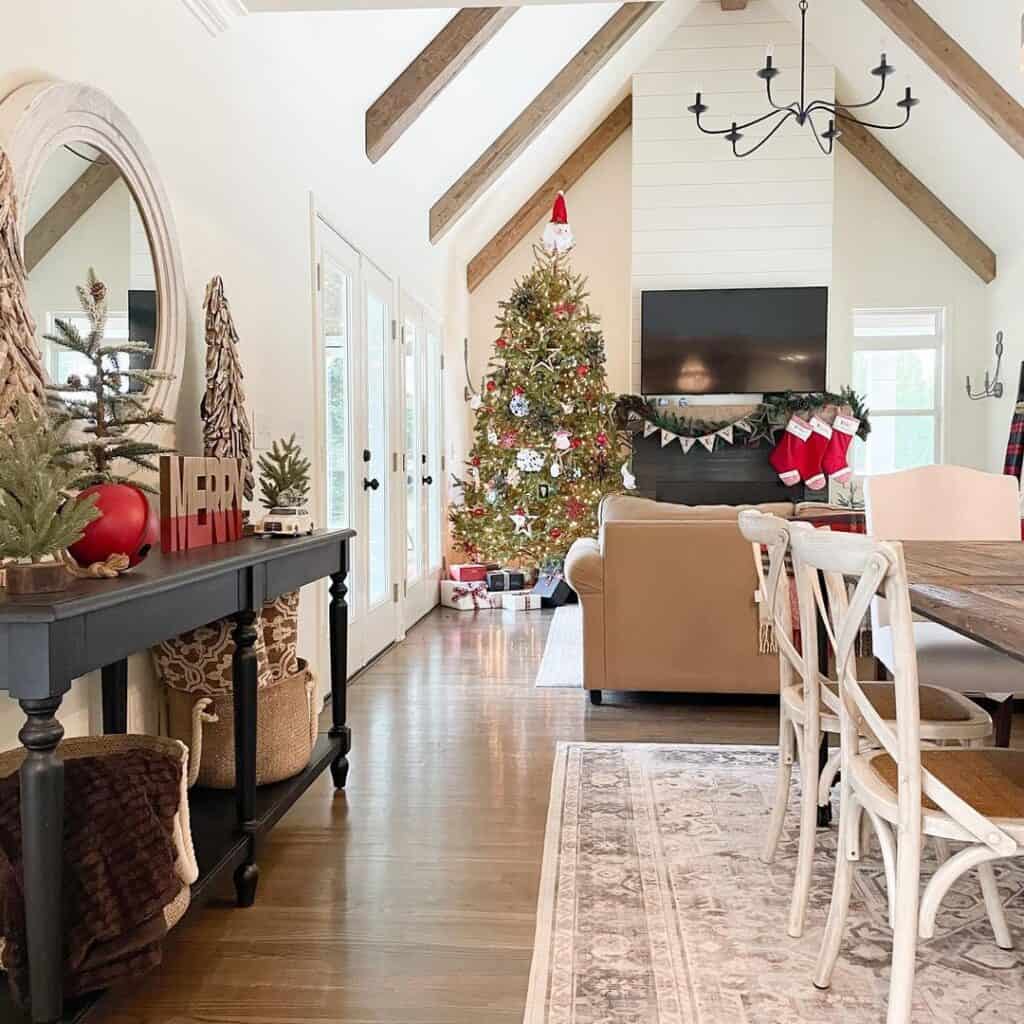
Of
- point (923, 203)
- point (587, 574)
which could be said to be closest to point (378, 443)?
point (587, 574)

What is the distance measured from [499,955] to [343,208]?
3.30 m

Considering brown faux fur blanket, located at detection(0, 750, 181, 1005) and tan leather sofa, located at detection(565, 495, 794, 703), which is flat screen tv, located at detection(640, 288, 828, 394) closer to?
tan leather sofa, located at detection(565, 495, 794, 703)

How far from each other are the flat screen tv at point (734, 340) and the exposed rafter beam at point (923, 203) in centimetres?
114

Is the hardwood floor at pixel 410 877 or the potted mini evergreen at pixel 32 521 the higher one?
the potted mini evergreen at pixel 32 521

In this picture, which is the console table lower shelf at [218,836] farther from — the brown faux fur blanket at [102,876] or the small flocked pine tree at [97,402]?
the small flocked pine tree at [97,402]

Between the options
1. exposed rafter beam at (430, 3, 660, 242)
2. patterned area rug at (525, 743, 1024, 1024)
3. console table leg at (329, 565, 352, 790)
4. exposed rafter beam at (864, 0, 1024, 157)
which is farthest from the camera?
exposed rafter beam at (430, 3, 660, 242)

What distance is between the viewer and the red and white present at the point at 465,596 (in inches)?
251

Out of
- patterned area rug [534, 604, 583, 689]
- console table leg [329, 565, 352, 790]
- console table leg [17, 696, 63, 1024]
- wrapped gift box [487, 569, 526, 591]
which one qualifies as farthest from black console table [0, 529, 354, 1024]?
wrapped gift box [487, 569, 526, 591]

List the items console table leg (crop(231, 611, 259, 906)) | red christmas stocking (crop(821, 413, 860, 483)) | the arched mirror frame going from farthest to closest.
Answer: red christmas stocking (crop(821, 413, 860, 483)) < console table leg (crop(231, 611, 259, 906)) < the arched mirror frame

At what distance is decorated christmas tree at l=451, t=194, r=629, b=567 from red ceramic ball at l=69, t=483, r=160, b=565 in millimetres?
4974

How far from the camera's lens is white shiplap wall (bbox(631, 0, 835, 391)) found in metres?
7.36

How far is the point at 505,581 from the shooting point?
21.8ft

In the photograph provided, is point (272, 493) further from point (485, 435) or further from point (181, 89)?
point (485, 435)

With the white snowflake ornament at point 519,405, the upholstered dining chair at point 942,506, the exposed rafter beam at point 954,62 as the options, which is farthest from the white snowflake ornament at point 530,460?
the upholstered dining chair at point 942,506
